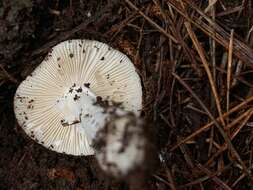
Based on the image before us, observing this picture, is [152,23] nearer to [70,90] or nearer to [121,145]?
[70,90]

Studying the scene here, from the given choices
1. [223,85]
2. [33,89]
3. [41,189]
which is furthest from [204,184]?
[33,89]

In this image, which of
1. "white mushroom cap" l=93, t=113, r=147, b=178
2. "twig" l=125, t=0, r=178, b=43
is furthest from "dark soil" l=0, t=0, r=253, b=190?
"white mushroom cap" l=93, t=113, r=147, b=178

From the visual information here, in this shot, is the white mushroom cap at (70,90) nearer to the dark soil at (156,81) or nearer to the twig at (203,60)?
the dark soil at (156,81)

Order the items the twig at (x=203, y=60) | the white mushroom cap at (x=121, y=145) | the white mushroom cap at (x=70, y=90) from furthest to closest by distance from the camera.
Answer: the white mushroom cap at (x=70, y=90) < the twig at (x=203, y=60) < the white mushroom cap at (x=121, y=145)

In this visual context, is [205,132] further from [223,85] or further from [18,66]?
[18,66]

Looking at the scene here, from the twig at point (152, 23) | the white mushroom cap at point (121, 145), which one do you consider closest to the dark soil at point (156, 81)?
the twig at point (152, 23)

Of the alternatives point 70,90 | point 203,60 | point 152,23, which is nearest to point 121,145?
point 70,90
